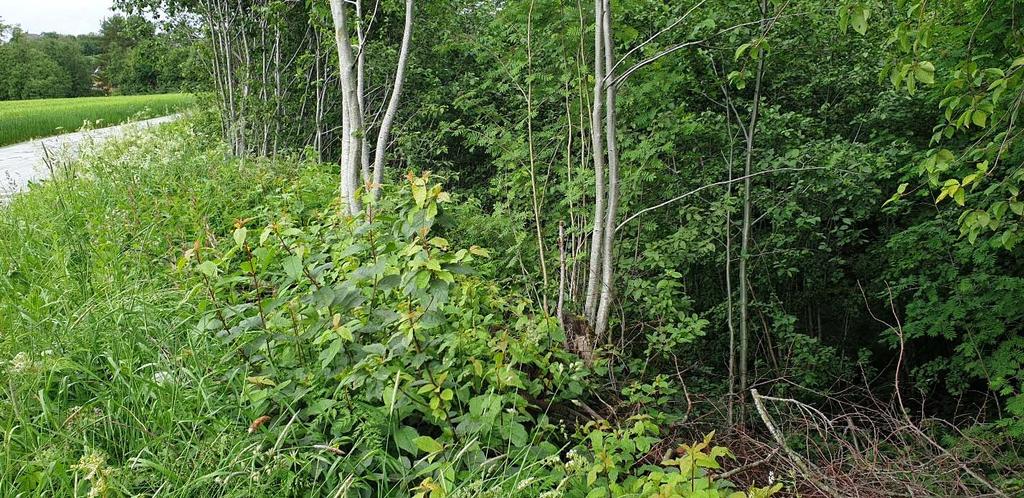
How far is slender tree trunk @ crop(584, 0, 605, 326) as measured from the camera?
3564 millimetres

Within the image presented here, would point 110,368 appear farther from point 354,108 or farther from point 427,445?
point 354,108

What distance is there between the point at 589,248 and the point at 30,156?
1053 cm

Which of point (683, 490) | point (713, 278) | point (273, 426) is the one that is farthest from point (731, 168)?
point (273, 426)

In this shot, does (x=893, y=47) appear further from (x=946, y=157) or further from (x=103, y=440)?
(x=103, y=440)

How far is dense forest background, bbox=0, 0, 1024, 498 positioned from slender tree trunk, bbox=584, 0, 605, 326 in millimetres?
26

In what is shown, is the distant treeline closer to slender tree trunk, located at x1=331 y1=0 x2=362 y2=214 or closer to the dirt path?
the dirt path

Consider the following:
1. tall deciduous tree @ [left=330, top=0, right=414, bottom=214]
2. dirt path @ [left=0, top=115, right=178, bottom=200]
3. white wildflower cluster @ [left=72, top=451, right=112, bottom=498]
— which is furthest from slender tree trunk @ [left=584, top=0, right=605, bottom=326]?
dirt path @ [left=0, top=115, right=178, bottom=200]

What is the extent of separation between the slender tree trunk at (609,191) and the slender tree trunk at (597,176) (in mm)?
30

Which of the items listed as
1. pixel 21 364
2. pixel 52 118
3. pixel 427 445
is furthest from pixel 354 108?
pixel 52 118

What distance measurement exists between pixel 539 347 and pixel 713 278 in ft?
16.4

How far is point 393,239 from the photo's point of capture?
108 inches

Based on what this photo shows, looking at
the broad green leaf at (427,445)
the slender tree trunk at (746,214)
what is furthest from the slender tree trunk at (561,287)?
the slender tree trunk at (746,214)

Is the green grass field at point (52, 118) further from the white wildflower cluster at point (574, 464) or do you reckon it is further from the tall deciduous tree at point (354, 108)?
the white wildflower cluster at point (574, 464)

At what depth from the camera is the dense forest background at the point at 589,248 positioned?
235 cm
